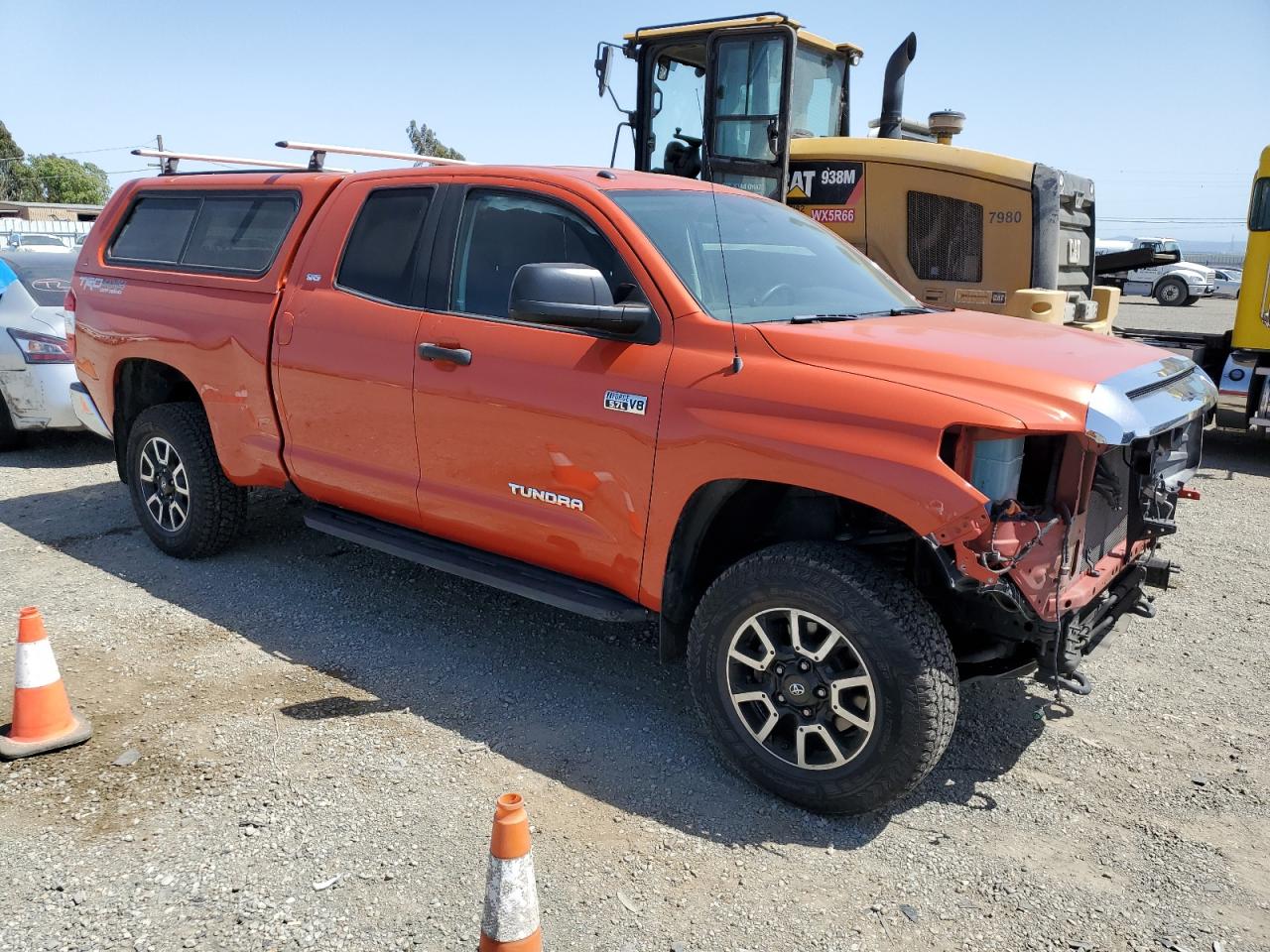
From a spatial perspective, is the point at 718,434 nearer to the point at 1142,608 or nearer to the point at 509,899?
the point at 509,899

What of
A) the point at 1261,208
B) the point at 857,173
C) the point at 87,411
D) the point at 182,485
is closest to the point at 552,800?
the point at 182,485

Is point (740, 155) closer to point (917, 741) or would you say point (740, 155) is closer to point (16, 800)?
point (917, 741)

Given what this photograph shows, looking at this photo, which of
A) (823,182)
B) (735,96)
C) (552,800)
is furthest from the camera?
(823,182)

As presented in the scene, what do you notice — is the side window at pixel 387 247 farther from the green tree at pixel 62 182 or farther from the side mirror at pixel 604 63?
the green tree at pixel 62 182

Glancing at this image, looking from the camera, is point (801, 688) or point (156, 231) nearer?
A: point (801, 688)

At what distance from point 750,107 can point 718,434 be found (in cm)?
535

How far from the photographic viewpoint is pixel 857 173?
7891 mm

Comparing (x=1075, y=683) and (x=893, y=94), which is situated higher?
(x=893, y=94)

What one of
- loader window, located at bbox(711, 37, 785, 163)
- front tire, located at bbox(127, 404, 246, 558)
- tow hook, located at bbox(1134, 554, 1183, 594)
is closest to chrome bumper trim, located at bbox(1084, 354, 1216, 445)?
tow hook, located at bbox(1134, 554, 1183, 594)

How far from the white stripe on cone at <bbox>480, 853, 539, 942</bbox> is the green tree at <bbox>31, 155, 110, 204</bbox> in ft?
277

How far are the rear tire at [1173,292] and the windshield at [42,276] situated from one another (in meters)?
28.1

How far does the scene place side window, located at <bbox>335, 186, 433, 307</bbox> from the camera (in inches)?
171

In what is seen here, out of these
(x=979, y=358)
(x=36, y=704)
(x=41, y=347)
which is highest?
(x=979, y=358)

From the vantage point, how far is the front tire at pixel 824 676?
9.96ft
